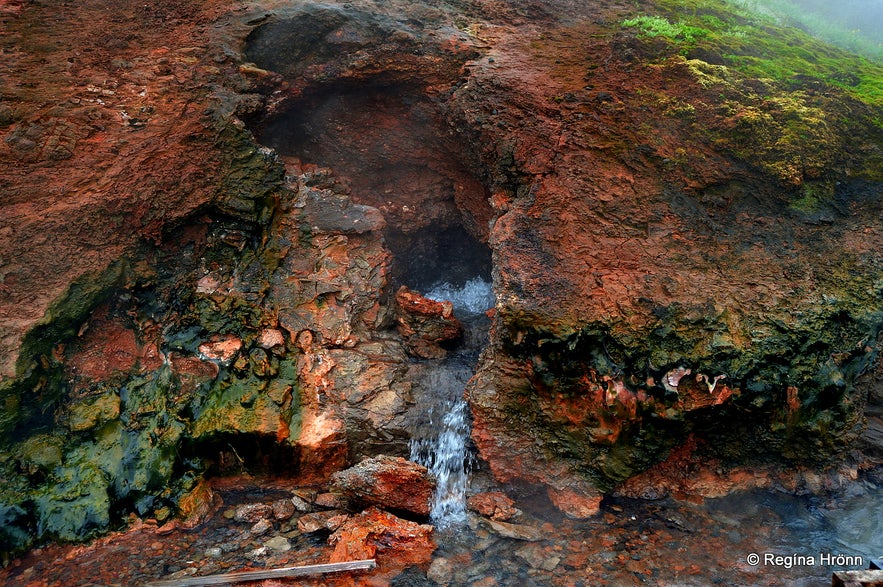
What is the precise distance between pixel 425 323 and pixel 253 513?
3003 millimetres

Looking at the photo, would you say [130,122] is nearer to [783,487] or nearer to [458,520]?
[458,520]

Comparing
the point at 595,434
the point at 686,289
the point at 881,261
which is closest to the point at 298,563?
the point at 595,434


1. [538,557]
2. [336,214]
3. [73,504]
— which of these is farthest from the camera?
[336,214]

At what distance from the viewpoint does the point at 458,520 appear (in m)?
5.47

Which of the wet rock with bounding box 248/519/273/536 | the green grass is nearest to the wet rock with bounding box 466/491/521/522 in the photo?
the wet rock with bounding box 248/519/273/536

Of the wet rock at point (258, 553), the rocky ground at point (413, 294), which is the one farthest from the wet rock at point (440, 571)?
the wet rock at point (258, 553)

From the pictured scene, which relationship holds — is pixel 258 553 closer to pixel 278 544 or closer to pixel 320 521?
pixel 278 544

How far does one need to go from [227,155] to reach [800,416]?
7.02 metres

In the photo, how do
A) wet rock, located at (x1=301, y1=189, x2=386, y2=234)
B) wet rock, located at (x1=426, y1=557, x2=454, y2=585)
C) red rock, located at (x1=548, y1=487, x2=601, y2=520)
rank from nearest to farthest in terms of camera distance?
wet rock, located at (x1=426, y1=557, x2=454, y2=585)
red rock, located at (x1=548, y1=487, x2=601, y2=520)
wet rock, located at (x1=301, y1=189, x2=386, y2=234)

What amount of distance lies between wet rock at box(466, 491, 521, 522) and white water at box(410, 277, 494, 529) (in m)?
0.14

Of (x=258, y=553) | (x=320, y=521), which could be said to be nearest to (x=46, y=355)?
(x=258, y=553)

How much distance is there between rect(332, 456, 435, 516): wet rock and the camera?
5.30 meters

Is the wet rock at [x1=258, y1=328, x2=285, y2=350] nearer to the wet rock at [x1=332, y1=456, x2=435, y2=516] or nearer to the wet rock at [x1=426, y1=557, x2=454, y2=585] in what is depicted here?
the wet rock at [x1=332, y1=456, x2=435, y2=516]

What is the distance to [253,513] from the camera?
18.0 ft
